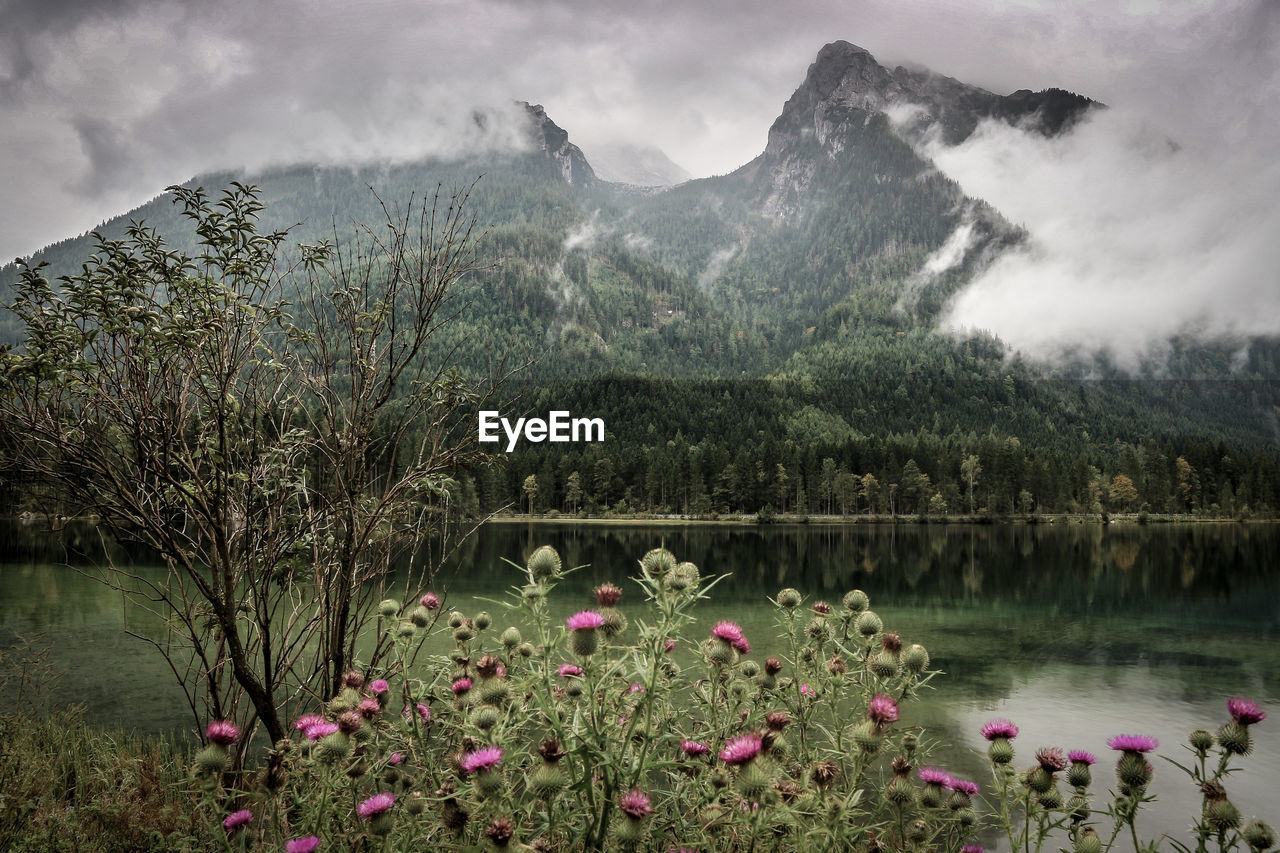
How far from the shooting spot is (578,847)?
252 centimetres

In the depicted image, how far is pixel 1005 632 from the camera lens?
2225cm

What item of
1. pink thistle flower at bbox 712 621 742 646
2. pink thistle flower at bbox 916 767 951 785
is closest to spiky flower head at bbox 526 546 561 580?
pink thistle flower at bbox 712 621 742 646

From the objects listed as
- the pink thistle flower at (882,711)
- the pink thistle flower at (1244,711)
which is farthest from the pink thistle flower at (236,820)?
the pink thistle flower at (1244,711)

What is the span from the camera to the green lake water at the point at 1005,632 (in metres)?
12.0

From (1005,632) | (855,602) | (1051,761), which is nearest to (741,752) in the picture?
(1051,761)

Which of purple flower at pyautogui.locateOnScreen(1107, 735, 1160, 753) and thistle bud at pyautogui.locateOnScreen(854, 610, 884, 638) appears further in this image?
thistle bud at pyautogui.locateOnScreen(854, 610, 884, 638)

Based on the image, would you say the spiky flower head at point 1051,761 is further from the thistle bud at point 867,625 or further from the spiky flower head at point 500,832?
the spiky flower head at point 500,832

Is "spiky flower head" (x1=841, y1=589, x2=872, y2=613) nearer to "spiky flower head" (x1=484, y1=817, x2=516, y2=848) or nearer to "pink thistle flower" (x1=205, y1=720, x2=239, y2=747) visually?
"spiky flower head" (x1=484, y1=817, x2=516, y2=848)

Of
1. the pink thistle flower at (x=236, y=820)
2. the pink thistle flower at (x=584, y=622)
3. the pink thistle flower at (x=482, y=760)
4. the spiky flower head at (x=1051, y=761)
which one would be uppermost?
the pink thistle flower at (x=584, y=622)

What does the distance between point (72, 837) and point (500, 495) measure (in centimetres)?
9602

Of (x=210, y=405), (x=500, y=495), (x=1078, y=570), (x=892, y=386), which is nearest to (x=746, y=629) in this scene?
(x=210, y=405)

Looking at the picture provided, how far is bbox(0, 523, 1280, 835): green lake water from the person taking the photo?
12.0 m

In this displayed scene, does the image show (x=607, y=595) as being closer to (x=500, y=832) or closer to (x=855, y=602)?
(x=500, y=832)

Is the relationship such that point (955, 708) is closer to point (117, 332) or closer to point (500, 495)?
point (117, 332)
